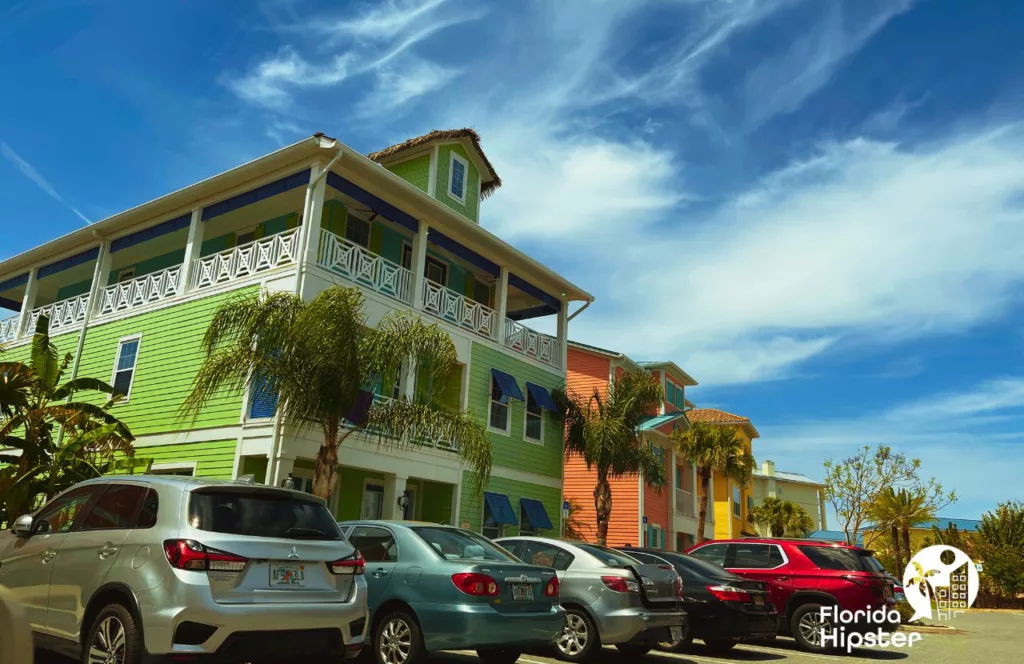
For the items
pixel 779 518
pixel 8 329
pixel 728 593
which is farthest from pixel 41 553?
pixel 779 518

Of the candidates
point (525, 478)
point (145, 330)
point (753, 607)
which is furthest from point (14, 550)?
point (525, 478)

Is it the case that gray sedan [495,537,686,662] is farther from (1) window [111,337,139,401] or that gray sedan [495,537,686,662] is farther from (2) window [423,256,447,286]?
(1) window [111,337,139,401]

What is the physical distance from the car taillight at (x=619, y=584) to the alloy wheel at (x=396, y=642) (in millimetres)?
2516

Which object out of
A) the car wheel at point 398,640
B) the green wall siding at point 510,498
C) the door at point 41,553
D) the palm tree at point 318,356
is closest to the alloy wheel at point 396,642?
the car wheel at point 398,640

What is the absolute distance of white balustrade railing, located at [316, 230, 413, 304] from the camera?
1591cm

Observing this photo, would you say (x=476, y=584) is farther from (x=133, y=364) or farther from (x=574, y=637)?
(x=133, y=364)

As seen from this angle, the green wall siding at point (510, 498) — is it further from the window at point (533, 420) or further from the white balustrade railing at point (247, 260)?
the white balustrade railing at point (247, 260)

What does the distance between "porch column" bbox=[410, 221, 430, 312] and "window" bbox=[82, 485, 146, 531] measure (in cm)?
1121

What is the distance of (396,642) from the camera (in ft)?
24.8

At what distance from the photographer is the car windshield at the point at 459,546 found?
796cm

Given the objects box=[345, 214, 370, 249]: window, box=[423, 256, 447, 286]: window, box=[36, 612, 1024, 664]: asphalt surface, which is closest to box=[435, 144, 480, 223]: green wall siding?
box=[423, 256, 447, 286]: window

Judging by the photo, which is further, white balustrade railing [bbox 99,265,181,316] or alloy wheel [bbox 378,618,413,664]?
white balustrade railing [bbox 99,265,181,316]

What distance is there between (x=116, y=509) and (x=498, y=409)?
563 inches

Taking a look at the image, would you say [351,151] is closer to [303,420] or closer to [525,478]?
[303,420]
